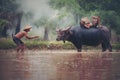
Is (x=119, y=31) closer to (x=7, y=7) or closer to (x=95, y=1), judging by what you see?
(x=95, y=1)

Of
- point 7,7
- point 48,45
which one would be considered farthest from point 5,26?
point 48,45

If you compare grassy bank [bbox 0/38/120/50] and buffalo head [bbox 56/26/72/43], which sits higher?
buffalo head [bbox 56/26/72/43]

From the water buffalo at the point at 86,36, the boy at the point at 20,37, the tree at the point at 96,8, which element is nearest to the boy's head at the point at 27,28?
the boy at the point at 20,37

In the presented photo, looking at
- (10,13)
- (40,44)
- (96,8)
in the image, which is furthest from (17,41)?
(96,8)

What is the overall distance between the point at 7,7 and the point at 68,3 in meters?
2.09

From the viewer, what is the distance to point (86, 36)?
12758 millimetres

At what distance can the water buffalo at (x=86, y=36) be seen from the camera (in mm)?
12656

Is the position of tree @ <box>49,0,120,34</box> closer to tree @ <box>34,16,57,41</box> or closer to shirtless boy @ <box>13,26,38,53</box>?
tree @ <box>34,16,57,41</box>

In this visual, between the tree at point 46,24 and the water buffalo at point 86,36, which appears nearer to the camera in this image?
the water buffalo at point 86,36

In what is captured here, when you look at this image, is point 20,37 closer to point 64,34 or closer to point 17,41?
point 17,41

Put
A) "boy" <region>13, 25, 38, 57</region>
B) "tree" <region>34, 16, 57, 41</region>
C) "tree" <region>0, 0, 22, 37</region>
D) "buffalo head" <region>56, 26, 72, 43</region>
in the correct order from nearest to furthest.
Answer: "boy" <region>13, 25, 38, 57</region> < "buffalo head" <region>56, 26, 72, 43</region> < "tree" <region>34, 16, 57, 41</region> < "tree" <region>0, 0, 22, 37</region>

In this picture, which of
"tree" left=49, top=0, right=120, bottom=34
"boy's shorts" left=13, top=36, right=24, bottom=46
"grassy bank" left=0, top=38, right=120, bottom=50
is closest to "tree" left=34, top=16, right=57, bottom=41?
"grassy bank" left=0, top=38, right=120, bottom=50

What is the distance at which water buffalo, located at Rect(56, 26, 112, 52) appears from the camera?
12656 mm

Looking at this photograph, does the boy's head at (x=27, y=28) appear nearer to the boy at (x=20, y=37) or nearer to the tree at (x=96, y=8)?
the boy at (x=20, y=37)
